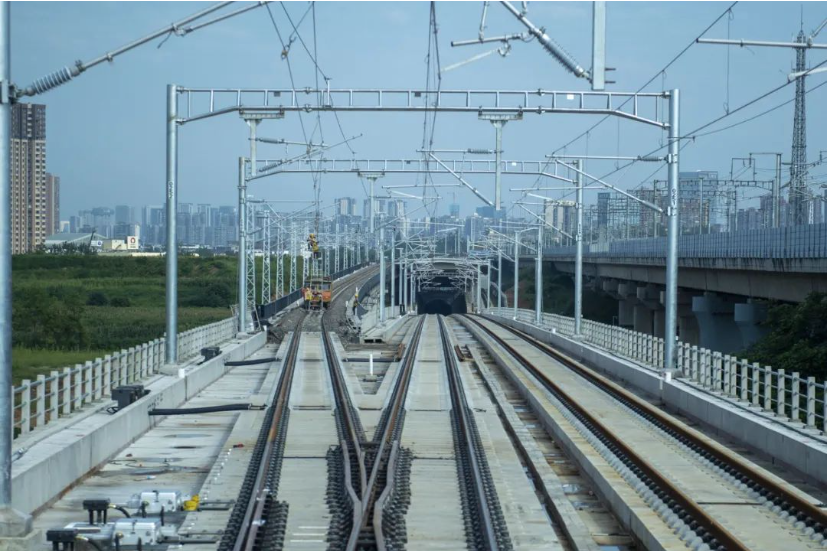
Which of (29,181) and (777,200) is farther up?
(29,181)

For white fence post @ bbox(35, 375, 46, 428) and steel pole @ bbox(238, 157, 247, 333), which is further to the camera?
steel pole @ bbox(238, 157, 247, 333)

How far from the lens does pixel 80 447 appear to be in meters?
Answer: 15.0

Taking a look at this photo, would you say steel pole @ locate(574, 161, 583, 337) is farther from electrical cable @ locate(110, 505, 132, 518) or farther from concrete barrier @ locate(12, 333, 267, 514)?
electrical cable @ locate(110, 505, 132, 518)

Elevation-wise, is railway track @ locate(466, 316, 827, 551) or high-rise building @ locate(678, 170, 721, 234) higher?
high-rise building @ locate(678, 170, 721, 234)

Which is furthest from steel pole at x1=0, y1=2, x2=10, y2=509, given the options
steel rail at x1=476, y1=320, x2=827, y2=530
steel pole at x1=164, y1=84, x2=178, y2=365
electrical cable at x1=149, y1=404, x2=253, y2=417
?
steel pole at x1=164, y1=84, x2=178, y2=365

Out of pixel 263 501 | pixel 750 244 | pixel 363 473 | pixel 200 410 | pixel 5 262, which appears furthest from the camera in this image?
pixel 750 244

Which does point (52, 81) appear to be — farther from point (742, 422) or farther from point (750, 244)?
point (750, 244)

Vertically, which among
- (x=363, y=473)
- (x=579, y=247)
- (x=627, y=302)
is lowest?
(x=363, y=473)

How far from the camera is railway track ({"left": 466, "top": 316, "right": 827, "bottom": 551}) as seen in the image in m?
11.9

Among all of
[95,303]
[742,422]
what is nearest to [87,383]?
[742,422]

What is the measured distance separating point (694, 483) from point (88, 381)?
970 cm

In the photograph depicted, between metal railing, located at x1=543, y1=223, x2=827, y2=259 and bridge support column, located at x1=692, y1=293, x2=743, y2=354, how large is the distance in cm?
257

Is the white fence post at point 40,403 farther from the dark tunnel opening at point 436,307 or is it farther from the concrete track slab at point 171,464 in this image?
the dark tunnel opening at point 436,307

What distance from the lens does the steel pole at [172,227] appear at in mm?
23312
